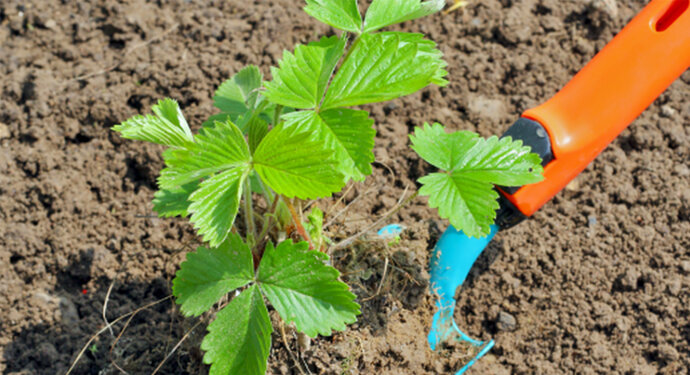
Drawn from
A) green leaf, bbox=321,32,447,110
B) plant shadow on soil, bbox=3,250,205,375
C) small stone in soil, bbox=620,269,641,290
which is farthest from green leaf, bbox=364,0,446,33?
small stone in soil, bbox=620,269,641,290

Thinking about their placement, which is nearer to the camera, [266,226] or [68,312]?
[266,226]

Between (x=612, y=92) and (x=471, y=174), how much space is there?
1.44 feet

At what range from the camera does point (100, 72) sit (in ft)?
7.16

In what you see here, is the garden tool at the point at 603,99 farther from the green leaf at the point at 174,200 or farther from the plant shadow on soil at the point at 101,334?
the plant shadow on soil at the point at 101,334

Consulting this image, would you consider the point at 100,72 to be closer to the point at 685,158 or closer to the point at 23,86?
the point at 23,86

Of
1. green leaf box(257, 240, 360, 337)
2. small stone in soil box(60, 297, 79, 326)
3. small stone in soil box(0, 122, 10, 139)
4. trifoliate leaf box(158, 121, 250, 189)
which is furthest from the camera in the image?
small stone in soil box(0, 122, 10, 139)

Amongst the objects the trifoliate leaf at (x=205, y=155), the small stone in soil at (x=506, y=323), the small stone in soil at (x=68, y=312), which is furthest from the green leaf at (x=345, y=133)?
the small stone in soil at (x=68, y=312)

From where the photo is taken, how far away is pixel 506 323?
1.78 m

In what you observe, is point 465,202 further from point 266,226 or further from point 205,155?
point 205,155

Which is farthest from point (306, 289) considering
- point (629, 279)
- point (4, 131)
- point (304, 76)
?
point (4, 131)

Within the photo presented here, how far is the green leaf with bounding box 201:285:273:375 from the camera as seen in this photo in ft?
4.03

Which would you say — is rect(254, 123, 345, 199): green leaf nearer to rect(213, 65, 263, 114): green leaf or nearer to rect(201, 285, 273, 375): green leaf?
rect(201, 285, 273, 375): green leaf

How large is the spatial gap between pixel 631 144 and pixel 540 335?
72 cm

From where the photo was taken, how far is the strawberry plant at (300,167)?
3.81 ft
